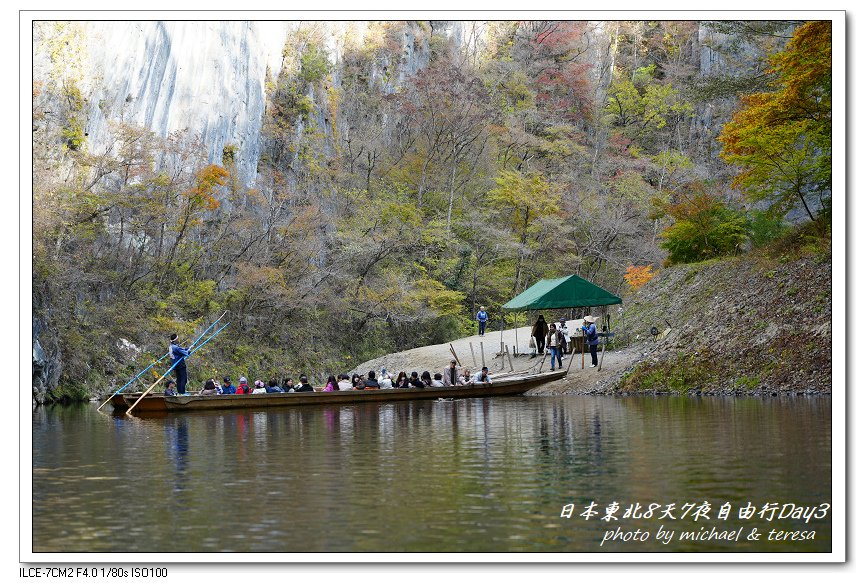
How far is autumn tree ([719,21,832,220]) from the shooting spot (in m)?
22.6

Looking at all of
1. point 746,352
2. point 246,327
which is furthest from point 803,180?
point 246,327

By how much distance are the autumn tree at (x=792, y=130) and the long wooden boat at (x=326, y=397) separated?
7610 millimetres

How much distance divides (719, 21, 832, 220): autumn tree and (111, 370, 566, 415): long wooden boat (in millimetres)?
7610

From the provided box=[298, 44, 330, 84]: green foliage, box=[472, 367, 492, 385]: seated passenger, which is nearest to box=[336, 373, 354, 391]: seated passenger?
box=[472, 367, 492, 385]: seated passenger

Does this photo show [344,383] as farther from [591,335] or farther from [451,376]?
[591,335]

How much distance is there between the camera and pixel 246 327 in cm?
4100

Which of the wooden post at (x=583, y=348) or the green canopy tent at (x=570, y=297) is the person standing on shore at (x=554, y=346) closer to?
the wooden post at (x=583, y=348)

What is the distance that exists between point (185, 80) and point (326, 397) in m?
19.0

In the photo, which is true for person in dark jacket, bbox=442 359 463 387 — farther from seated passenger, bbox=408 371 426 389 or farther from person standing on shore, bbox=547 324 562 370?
person standing on shore, bbox=547 324 562 370

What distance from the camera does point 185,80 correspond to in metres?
39.6

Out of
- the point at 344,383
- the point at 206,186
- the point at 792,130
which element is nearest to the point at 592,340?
the point at 344,383

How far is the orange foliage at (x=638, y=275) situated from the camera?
44875 mm

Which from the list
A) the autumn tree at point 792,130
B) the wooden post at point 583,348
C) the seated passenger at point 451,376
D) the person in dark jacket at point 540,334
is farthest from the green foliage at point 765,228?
the seated passenger at point 451,376

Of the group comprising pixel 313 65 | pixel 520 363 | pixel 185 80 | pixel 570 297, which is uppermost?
pixel 313 65
